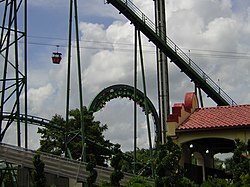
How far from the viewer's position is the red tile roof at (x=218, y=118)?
24125 mm

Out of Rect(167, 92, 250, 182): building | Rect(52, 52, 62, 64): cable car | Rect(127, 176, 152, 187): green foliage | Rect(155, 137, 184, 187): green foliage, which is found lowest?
Rect(127, 176, 152, 187): green foliage

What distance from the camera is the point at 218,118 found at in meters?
25.1

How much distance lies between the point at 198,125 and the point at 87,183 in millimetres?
5904

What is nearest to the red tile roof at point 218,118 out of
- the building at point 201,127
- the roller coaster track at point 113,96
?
the building at point 201,127

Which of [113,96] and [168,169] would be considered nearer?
[168,169]

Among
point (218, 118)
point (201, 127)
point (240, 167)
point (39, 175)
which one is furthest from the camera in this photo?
point (218, 118)

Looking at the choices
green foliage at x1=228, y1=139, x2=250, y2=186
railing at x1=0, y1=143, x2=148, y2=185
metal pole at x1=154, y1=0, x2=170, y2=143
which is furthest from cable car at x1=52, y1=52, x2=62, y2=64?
green foliage at x1=228, y1=139, x2=250, y2=186

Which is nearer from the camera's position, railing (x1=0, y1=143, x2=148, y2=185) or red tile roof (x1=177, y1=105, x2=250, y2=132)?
railing (x1=0, y1=143, x2=148, y2=185)

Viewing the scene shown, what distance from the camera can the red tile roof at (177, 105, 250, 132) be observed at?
2412 cm

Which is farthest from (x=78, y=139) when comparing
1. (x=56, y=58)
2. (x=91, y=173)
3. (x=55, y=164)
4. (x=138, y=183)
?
(x=138, y=183)

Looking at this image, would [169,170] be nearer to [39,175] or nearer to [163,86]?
[39,175]

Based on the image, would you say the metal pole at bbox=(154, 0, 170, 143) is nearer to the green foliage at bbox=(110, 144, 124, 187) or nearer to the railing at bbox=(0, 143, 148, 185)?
the railing at bbox=(0, 143, 148, 185)

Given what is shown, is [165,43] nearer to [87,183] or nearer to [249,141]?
[249,141]

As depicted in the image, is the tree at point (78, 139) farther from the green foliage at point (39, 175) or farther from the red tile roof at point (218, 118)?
the green foliage at point (39, 175)
